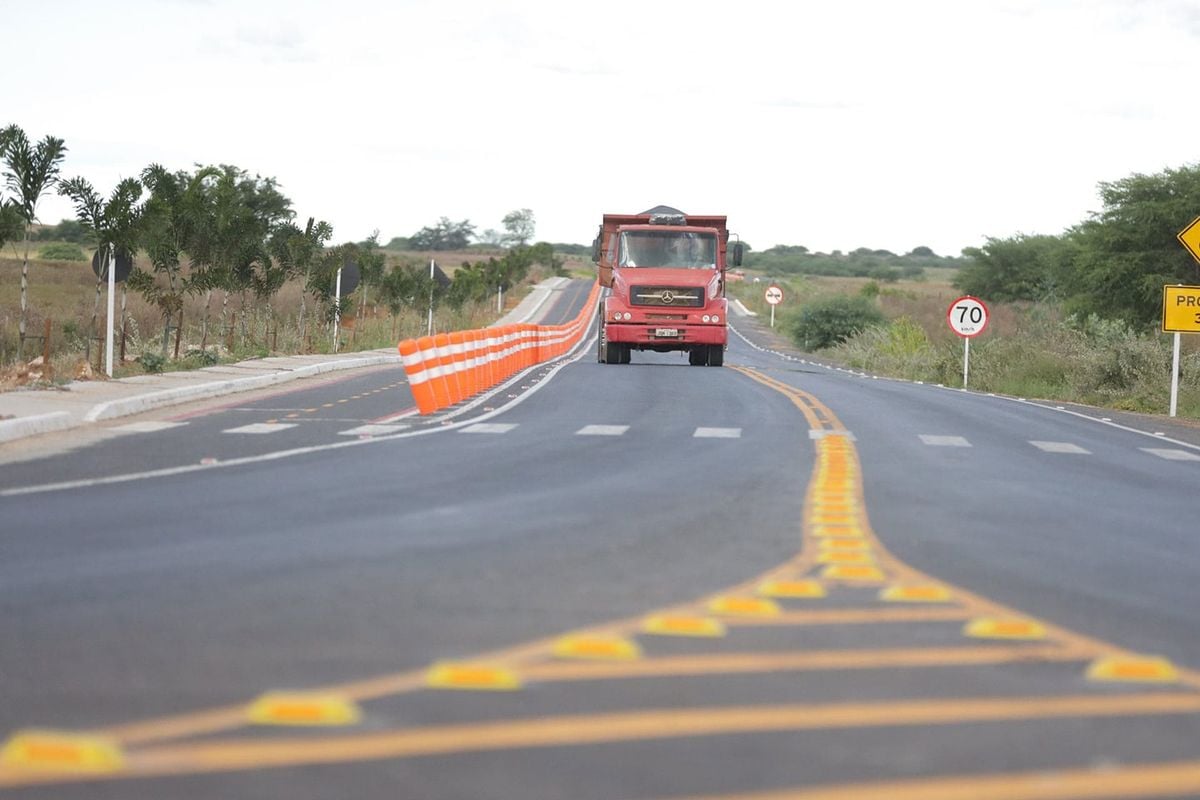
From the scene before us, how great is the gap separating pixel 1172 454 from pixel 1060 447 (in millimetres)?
1266

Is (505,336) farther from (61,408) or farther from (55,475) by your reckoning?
(55,475)

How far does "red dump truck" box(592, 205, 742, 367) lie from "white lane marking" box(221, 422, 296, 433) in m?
19.1

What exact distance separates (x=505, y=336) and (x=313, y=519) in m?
21.3

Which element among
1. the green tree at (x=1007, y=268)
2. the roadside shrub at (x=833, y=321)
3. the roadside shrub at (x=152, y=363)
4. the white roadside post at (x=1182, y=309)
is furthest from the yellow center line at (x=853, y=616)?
the green tree at (x=1007, y=268)

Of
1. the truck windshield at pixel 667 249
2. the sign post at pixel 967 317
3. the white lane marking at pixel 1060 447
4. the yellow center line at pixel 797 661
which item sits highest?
the truck windshield at pixel 667 249

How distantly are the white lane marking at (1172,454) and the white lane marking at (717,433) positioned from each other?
15.3 feet

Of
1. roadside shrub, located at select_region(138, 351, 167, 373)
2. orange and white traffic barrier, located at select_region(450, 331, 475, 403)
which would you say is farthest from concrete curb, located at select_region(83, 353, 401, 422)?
orange and white traffic barrier, located at select_region(450, 331, 475, 403)

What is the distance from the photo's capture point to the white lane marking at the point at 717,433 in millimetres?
18109

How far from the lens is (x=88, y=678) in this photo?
238 inches

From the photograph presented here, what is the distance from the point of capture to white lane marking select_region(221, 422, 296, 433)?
59.1 ft

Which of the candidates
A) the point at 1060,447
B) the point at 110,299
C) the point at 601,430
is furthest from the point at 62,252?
the point at 1060,447

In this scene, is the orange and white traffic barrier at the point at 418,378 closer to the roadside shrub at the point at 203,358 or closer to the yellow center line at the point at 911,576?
the yellow center line at the point at 911,576

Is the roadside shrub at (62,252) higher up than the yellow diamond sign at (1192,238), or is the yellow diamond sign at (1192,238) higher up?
the roadside shrub at (62,252)

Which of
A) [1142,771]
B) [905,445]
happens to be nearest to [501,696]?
[1142,771]
